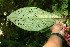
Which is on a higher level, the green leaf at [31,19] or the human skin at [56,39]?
the green leaf at [31,19]

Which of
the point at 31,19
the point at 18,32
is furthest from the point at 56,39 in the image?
the point at 18,32

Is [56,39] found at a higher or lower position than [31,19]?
lower

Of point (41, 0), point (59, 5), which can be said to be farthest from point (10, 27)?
point (59, 5)

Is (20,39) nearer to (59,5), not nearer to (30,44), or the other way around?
(30,44)

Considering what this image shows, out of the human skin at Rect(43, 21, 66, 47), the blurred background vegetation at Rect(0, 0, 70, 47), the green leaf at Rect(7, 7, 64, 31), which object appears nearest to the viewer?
the green leaf at Rect(7, 7, 64, 31)

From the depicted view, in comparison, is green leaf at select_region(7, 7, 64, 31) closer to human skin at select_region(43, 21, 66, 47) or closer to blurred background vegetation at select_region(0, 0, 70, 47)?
human skin at select_region(43, 21, 66, 47)

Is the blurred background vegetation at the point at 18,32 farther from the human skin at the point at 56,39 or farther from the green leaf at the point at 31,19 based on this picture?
the green leaf at the point at 31,19

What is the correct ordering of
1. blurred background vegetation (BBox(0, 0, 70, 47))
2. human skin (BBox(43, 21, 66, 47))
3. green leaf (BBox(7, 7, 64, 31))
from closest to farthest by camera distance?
1. green leaf (BBox(7, 7, 64, 31))
2. human skin (BBox(43, 21, 66, 47))
3. blurred background vegetation (BBox(0, 0, 70, 47))

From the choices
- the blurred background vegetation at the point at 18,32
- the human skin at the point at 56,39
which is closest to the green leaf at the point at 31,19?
the human skin at the point at 56,39

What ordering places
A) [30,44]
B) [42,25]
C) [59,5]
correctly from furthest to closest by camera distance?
[30,44], [59,5], [42,25]

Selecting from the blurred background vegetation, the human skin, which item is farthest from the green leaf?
the blurred background vegetation

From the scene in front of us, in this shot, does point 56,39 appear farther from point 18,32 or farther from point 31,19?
point 18,32
